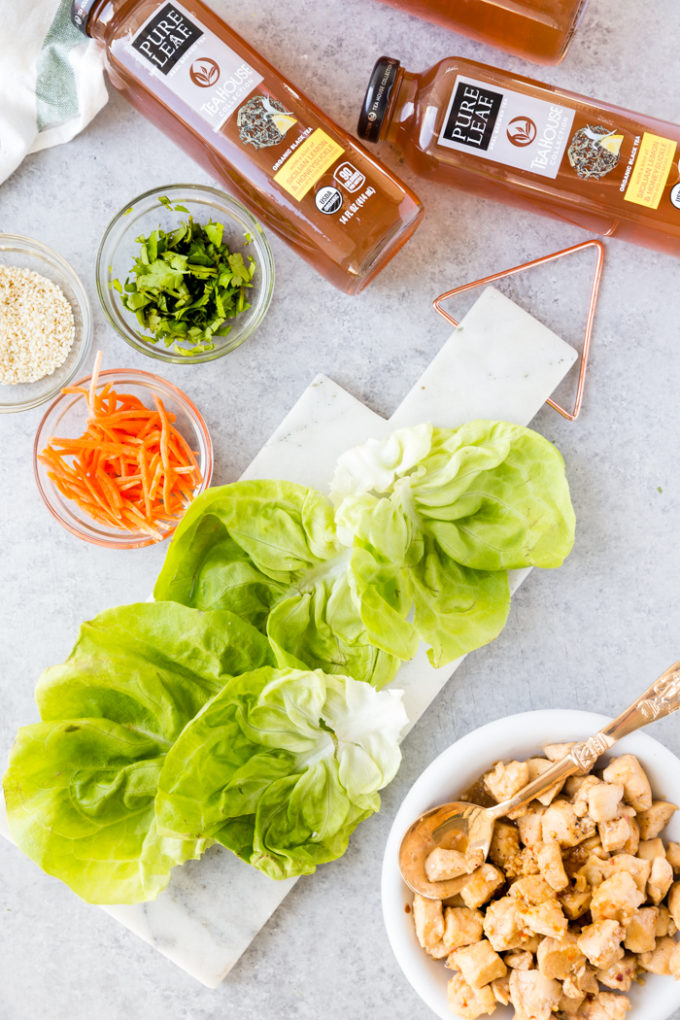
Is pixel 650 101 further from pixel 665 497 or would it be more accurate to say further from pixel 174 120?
pixel 174 120

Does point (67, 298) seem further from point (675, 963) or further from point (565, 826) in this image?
point (675, 963)

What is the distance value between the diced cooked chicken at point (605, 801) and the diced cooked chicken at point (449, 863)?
22 cm

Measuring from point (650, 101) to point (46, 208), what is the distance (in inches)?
48.5

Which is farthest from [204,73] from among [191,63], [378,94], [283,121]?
[378,94]

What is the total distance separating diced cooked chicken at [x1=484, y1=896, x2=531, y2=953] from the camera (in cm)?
145

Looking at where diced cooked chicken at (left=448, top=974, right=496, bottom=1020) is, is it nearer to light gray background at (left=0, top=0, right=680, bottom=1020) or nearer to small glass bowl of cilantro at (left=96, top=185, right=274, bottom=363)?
light gray background at (left=0, top=0, right=680, bottom=1020)

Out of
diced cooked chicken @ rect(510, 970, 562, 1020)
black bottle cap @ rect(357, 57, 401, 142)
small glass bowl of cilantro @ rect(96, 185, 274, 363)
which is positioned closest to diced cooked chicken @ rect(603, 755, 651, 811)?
diced cooked chicken @ rect(510, 970, 562, 1020)

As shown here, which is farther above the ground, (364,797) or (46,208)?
(46,208)

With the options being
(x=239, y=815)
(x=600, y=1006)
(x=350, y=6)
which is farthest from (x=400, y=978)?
(x=350, y=6)

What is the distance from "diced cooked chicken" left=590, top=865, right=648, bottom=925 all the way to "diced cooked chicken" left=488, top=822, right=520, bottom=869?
0.52ft

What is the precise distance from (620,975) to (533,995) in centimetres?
15

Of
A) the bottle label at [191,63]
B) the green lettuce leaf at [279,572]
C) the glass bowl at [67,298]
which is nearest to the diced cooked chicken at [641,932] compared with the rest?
the green lettuce leaf at [279,572]

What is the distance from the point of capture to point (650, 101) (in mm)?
1703

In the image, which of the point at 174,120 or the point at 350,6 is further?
the point at 350,6
